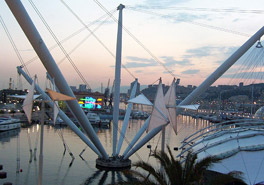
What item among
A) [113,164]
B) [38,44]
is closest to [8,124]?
[113,164]

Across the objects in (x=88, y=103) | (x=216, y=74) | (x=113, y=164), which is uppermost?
(x=216, y=74)

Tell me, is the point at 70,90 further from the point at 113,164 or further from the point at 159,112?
the point at 113,164

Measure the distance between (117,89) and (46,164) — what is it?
8983 mm

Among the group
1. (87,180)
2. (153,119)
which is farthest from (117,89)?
(153,119)

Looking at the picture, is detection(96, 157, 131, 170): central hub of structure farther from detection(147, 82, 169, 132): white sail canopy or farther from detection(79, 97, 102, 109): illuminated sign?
detection(79, 97, 102, 109): illuminated sign

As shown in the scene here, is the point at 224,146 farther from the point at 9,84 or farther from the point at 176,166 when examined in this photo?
the point at 9,84

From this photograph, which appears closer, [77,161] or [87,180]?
[87,180]

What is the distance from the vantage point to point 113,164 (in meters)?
24.5

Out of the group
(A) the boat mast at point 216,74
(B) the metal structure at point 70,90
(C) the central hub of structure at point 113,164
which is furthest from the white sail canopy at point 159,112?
(C) the central hub of structure at point 113,164

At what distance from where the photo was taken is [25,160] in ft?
95.0

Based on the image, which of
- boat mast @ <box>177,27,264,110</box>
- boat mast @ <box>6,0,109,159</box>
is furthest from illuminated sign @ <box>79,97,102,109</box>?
boat mast @ <box>6,0,109,159</box>

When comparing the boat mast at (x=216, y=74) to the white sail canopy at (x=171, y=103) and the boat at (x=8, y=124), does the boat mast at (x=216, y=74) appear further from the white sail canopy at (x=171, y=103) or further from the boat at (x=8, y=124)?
the boat at (x=8, y=124)

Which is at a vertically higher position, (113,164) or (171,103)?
(171,103)

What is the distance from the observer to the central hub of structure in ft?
80.3
